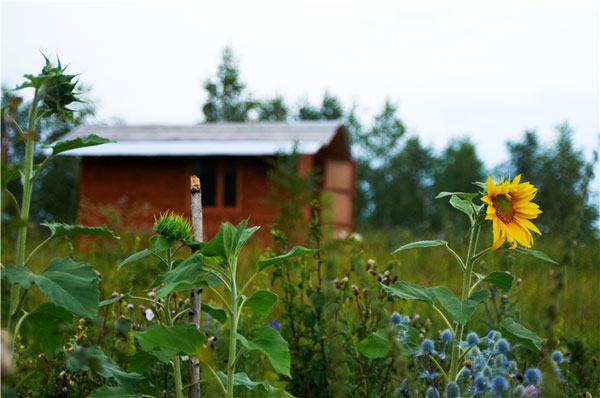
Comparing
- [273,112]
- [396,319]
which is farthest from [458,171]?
[396,319]

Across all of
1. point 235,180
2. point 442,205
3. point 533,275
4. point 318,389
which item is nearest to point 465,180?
point 442,205

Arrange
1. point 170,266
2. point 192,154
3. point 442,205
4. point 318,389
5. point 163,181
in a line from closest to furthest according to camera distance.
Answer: point 170,266, point 318,389, point 192,154, point 163,181, point 442,205

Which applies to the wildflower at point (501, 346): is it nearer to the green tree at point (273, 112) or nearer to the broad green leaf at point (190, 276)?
the broad green leaf at point (190, 276)

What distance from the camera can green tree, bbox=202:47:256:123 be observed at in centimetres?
3500

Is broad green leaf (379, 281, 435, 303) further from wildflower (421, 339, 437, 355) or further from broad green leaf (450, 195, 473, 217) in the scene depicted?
broad green leaf (450, 195, 473, 217)

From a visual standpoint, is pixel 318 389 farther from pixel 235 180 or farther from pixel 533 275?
pixel 235 180

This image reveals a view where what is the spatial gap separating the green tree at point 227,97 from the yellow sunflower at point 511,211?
3321 centimetres

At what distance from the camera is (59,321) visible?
5.80 feet

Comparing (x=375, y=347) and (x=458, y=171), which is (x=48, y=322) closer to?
(x=375, y=347)

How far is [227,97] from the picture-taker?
35406 mm

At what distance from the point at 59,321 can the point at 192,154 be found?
1417cm

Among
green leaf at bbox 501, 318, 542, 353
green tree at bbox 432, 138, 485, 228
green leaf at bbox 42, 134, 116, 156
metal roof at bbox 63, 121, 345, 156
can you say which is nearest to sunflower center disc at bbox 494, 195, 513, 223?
green leaf at bbox 501, 318, 542, 353

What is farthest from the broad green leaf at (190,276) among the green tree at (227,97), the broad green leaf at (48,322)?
the green tree at (227,97)

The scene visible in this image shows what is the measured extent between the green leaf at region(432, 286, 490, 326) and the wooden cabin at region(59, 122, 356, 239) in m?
13.6
